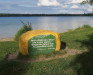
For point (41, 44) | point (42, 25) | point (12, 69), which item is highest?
point (41, 44)

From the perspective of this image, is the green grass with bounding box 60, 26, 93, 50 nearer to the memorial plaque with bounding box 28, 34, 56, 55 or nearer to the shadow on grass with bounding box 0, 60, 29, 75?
the memorial plaque with bounding box 28, 34, 56, 55

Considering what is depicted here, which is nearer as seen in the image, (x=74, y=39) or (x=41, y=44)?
(x=41, y=44)

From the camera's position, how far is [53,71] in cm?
496

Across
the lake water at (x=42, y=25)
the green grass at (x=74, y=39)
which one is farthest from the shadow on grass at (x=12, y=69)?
the lake water at (x=42, y=25)

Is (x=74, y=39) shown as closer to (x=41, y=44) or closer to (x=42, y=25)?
(x=41, y=44)

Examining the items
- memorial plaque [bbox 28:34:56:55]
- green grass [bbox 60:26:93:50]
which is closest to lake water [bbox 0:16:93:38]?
green grass [bbox 60:26:93:50]

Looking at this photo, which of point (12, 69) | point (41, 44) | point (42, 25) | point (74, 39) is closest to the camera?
point (12, 69)

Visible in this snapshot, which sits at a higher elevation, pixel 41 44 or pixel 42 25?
pixel 41 44

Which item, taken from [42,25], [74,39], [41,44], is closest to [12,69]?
[41,44]

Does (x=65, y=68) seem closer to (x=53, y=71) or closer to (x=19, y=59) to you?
(x=53, y=71)

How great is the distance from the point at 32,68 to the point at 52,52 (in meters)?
1.99

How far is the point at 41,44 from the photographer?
7.08 meters

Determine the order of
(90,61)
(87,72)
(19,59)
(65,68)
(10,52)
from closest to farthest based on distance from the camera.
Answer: (87,72), (65,68), (90,61), (19,59), (10,52)

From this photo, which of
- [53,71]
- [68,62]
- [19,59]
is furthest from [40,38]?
[53,71]
